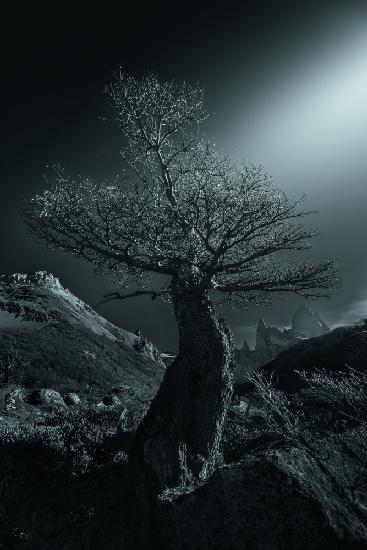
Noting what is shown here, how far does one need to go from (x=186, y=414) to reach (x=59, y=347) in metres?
58.8

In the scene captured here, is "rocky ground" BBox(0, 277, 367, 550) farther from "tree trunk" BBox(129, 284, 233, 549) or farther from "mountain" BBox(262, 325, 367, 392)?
"mountain" BBox(262, 325, 367, 392)

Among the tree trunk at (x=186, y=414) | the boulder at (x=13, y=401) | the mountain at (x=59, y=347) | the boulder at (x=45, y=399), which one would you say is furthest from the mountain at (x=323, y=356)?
the tree trunk at (x=186, y=414)

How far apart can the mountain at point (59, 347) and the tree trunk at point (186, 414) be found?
28.8 meters

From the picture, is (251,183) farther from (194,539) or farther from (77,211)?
(194,539)

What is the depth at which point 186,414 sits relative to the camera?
748 cm

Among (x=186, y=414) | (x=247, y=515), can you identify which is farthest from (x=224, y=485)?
(x=186, y=414)

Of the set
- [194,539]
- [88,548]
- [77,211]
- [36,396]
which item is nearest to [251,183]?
[77,211]

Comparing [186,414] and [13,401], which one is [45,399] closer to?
[13,401]

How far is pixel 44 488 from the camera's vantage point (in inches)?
316

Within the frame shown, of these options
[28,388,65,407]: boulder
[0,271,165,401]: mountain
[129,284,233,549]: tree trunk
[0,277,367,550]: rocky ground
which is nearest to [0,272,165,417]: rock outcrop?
[0,271,165,401]: mountain

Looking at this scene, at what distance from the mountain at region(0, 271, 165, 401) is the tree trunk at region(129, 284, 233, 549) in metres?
28.8

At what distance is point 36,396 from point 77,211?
18283 mm

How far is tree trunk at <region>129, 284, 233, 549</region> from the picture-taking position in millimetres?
6668

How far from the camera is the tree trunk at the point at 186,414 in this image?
21.9ft
